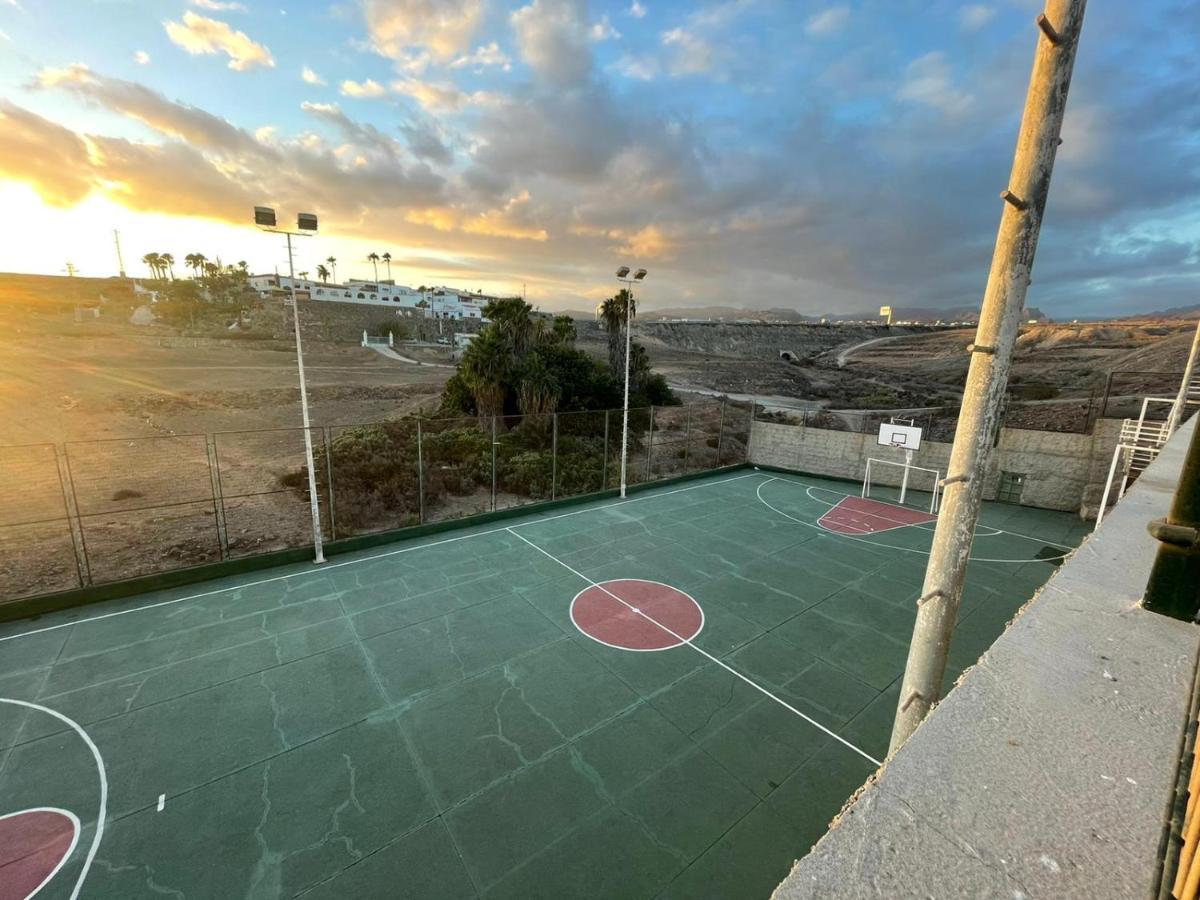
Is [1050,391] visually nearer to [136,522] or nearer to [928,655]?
[928,655]

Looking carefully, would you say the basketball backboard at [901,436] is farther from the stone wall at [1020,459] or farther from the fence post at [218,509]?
the fence post at [218,509]

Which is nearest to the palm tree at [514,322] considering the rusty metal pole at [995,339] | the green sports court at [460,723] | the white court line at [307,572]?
the white court line at [307,572]

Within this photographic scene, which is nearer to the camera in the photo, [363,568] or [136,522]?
[363,568]

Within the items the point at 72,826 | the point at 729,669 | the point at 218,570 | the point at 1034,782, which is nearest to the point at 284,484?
the point at 218,570

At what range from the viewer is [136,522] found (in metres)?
17.4

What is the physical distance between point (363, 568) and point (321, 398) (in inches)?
1322

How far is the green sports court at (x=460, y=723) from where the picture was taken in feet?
17.5

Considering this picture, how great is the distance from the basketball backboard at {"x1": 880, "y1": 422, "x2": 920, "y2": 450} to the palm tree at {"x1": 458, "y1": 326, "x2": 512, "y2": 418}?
17706 millimetres

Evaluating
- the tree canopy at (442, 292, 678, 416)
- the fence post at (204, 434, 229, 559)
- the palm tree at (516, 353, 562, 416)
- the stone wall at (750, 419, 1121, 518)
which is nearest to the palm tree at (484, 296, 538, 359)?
the tree canopy at (442, 292, 678, 416)

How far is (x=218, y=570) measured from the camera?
11.4 metres

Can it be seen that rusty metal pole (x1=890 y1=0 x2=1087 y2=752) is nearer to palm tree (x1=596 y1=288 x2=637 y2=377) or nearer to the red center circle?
the red center circle

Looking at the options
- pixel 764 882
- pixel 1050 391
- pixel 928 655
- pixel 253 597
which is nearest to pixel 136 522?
pixel 253 597

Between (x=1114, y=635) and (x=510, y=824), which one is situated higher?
(x=1114, y=635)

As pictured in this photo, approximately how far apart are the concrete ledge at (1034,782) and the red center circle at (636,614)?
7.15m
